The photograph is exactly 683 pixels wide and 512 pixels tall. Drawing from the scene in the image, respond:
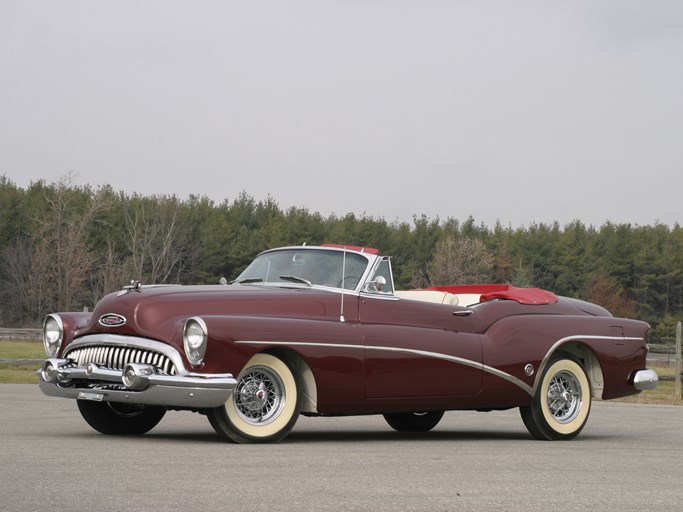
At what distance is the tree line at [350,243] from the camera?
7162 centimetres

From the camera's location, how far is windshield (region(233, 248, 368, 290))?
1066cm

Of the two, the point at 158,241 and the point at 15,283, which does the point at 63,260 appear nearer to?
the point at 158,241

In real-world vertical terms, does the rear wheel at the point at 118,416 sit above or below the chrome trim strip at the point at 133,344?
below

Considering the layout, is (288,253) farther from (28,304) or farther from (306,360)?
(28,304)

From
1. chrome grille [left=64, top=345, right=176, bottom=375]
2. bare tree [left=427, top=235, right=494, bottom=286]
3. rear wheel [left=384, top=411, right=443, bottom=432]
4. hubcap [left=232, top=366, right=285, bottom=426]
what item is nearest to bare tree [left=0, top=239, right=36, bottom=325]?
bare tree [left=427, top=235, right=494, bottom=286]

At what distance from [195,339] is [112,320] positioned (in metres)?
0.91

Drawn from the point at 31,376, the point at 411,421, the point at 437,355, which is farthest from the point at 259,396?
the point at 31,376

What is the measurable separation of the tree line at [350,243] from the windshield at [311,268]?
2107 inches

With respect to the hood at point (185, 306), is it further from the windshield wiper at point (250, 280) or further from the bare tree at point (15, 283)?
the bare tree at point (15, 283)

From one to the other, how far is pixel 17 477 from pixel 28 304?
66.5 meters

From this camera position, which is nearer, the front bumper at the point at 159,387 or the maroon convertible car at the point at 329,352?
the front bumper at the point at 159,387

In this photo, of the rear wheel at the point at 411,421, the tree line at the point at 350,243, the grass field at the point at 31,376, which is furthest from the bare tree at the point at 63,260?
the rear wheel at the point at 411,421

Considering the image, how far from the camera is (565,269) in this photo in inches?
3794

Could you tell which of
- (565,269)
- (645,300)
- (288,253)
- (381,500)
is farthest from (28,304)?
(381,500)
